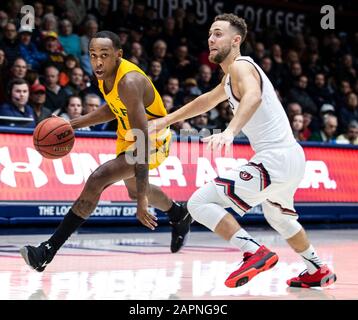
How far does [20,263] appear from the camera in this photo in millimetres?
7039

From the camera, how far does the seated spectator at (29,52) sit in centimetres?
1189

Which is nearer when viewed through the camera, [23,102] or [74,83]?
[23,102]

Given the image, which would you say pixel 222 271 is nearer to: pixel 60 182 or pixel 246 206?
pixel 246 206

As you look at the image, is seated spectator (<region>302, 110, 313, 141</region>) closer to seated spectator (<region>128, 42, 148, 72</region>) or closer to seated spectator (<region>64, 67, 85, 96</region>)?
seated spectator (<region>128, 42, 148, 72</region>)

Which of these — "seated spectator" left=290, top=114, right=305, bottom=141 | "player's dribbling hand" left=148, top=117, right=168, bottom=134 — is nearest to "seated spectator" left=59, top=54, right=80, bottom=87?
"seated spectator" left=290, top=114, right=305, bottom=141

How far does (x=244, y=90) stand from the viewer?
17.2 feet

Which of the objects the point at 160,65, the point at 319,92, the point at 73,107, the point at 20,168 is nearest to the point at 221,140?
the point at 20,168

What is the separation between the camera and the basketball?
6.41 m

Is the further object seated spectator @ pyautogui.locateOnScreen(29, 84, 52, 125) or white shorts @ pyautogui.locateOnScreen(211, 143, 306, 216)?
seated spectator @ pyautogui.locateOnScreen(29, 84, 52, 125)

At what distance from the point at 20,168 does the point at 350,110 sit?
7.80m

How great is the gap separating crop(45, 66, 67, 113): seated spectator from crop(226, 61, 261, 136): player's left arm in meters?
6.20

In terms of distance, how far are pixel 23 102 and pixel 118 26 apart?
3.85 m
